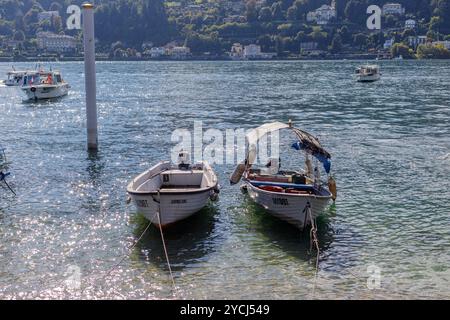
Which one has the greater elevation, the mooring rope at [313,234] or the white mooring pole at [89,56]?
A: the white mooring pole at [89,56]

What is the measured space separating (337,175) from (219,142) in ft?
50.4

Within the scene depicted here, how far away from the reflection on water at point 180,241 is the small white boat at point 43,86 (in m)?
62.1

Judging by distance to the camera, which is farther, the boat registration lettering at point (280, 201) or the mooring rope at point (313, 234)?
the boat registration lettering at point (280, 201)

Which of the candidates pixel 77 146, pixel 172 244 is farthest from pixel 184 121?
pixel 172 244

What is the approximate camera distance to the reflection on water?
850 inches

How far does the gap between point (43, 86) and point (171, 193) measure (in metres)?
64.9

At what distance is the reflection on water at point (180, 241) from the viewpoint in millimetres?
21594

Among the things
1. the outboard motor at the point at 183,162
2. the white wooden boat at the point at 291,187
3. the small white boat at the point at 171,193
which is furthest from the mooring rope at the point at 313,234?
the outboard motor at the point at 183,162

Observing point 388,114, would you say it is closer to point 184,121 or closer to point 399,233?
point 184,121

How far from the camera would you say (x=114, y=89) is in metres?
113

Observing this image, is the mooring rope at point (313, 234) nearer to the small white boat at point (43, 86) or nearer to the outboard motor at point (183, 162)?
the outboard motor at point (183, 162)

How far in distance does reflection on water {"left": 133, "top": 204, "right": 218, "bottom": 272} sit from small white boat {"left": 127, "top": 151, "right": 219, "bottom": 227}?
1.66ft

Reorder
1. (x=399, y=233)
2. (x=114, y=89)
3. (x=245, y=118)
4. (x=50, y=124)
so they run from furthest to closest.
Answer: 1. (x=114, y=89)
2. (x=245, y=118)
3. (x=50, y=124)
4. (x=399, y=233)

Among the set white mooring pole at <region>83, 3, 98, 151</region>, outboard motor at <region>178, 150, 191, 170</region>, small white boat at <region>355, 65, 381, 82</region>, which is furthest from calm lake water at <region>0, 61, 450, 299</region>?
small white boat at <region>355, 65, 381, 82</region>
